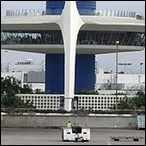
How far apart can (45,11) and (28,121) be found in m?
30.1

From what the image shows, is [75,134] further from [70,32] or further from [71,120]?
[70,32]

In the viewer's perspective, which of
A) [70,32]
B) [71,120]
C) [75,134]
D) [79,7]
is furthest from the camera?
[79,7]

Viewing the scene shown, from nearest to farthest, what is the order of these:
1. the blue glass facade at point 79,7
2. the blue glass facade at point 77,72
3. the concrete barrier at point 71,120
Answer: the concrete barrier at point 71,120 < the blue glass facade at point 79,7 < the blue glass facade at point 77,72

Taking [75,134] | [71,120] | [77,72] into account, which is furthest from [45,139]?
[77,72]

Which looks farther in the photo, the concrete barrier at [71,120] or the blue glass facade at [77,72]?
the blue glass facade at [77,72]

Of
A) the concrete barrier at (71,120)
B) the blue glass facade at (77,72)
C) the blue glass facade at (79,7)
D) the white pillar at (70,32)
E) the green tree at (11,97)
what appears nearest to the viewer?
the concrete barrier at (71,120)

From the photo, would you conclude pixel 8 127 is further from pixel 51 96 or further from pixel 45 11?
pixel 45 11

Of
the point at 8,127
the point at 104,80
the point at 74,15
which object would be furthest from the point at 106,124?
the point at 104,80

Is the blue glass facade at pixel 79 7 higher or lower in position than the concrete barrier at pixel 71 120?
higher

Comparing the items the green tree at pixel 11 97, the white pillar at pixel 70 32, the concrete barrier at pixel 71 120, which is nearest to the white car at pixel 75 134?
the concrete barrier at pixel 71 120

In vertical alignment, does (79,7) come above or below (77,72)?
above

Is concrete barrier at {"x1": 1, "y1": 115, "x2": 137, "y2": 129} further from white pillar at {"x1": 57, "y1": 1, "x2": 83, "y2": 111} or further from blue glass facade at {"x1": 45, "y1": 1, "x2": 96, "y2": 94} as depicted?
blue glass facade at {"x1": 45, "y1": 1, "x2": 96, "y2": 94}

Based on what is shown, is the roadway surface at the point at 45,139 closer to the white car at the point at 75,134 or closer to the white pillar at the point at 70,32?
the white car at the point at 75,134

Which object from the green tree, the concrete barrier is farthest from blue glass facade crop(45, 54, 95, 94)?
the concrete barrier
